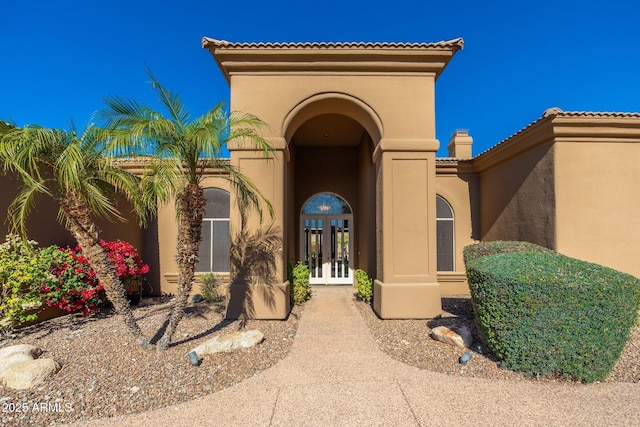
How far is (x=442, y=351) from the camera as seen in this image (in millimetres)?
4668

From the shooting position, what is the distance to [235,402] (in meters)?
3.35

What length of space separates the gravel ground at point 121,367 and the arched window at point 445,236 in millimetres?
5671

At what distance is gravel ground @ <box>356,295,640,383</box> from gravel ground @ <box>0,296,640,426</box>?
1 cm

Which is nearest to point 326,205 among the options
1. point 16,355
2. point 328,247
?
point 328,247

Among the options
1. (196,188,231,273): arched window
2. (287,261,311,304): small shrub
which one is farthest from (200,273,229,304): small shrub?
(287,261,311,304): small shrub

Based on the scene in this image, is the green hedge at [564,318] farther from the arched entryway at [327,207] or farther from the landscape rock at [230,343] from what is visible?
the arched entryway at [327,207]

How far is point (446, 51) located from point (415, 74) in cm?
78

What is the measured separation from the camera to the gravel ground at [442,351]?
397cm

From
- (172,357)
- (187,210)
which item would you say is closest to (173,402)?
(172,357)

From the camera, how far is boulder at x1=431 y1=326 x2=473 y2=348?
4.77 meters

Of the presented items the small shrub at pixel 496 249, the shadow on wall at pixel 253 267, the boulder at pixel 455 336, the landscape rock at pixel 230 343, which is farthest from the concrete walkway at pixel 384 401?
the small shrub at pixel 496 249

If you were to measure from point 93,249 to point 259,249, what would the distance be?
2.92 m

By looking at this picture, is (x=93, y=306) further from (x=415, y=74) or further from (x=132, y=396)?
(x=415, y=74)

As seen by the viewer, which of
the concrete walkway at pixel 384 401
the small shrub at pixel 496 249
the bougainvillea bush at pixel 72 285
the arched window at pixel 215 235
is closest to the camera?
the concrete walkway at pixel 384 401
